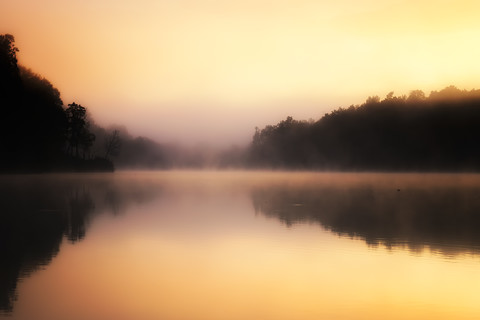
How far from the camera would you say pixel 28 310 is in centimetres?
1065

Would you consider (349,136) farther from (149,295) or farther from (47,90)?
(149,295)


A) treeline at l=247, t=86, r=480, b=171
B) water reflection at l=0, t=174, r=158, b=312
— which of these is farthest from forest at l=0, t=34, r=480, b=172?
water reflection at l=0, t=174, r=158, b=312

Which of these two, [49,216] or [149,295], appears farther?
[49,216]

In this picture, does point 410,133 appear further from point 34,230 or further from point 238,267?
point 238,267

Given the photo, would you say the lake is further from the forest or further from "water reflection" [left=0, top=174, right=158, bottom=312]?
the forest

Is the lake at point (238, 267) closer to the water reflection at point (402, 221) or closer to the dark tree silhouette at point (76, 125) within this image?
the water reflection at point (402, 221)

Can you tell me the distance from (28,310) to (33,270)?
4.21 m

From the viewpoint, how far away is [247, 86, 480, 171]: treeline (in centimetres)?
15175

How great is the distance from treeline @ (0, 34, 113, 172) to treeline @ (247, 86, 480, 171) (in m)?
91.2

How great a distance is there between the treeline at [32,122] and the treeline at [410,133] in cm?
9124

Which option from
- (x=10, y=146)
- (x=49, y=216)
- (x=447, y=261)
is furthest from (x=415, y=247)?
(x=10, y=146)

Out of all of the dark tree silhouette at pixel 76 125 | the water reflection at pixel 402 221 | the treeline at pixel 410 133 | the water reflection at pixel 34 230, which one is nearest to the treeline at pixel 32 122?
the dark tree silhouette at pixel 76 125

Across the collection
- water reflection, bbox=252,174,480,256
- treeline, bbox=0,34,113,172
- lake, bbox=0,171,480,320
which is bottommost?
lake, bbox=0,171,480,320

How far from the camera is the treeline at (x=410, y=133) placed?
151750mm
